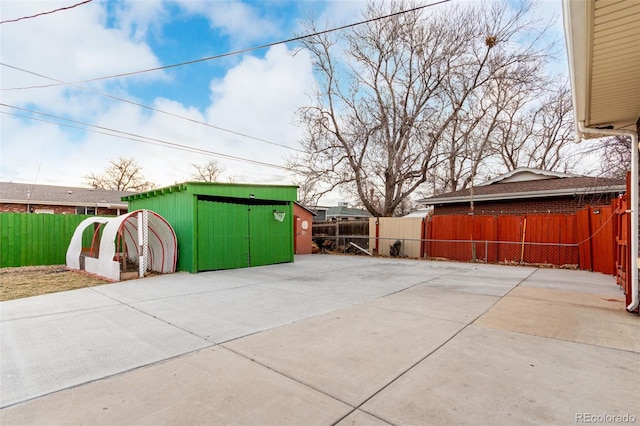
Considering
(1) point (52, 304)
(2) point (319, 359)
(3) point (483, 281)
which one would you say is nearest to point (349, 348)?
(2) point (319, 359)

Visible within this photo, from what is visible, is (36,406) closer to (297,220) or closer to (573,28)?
(573,28)

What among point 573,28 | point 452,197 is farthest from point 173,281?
point 452,197

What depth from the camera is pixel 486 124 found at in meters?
20.8

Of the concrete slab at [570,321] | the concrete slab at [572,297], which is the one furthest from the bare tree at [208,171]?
the concrete slab at [570,321]

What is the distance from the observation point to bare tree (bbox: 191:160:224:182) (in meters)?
38.3

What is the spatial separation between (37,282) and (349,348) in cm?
888

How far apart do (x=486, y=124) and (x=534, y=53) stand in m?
5.01

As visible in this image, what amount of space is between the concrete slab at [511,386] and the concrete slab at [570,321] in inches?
15.7

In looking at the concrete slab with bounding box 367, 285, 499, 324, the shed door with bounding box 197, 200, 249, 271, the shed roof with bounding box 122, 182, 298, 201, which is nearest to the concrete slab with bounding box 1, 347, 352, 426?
the concrete slab with bounding box 367, 285, 499, 324

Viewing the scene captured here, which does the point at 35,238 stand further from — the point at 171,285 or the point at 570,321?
the point at 570,321

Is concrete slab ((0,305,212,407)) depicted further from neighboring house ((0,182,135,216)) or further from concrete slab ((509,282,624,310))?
neighboring house ((0,182,135,216))

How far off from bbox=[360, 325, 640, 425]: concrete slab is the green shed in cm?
801

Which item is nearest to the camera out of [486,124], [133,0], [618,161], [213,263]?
[133,0]

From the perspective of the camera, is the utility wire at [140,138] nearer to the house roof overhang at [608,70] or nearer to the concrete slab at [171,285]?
the concrete slab at [171,285]
